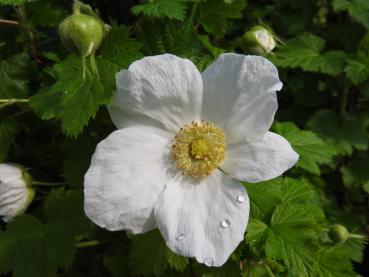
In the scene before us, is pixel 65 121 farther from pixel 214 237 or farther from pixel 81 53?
pixel 214 237

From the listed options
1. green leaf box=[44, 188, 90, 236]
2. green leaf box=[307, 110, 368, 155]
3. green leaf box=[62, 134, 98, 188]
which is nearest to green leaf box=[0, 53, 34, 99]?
green leaf box=[62, 134, 98, 188]

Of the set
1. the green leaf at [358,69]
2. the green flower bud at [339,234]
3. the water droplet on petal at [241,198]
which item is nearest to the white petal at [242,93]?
the water droplet on petal at [241,198]

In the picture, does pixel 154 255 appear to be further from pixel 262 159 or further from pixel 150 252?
pixel 262 159

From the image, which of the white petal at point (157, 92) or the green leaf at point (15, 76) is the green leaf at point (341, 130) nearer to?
the white petal at point (157, 92)

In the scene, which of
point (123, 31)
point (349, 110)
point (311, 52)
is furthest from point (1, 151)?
point (349, 110)

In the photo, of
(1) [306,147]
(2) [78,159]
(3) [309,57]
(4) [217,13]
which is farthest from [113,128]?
(3) [309,57]

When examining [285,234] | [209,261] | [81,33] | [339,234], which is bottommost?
[339,234]
